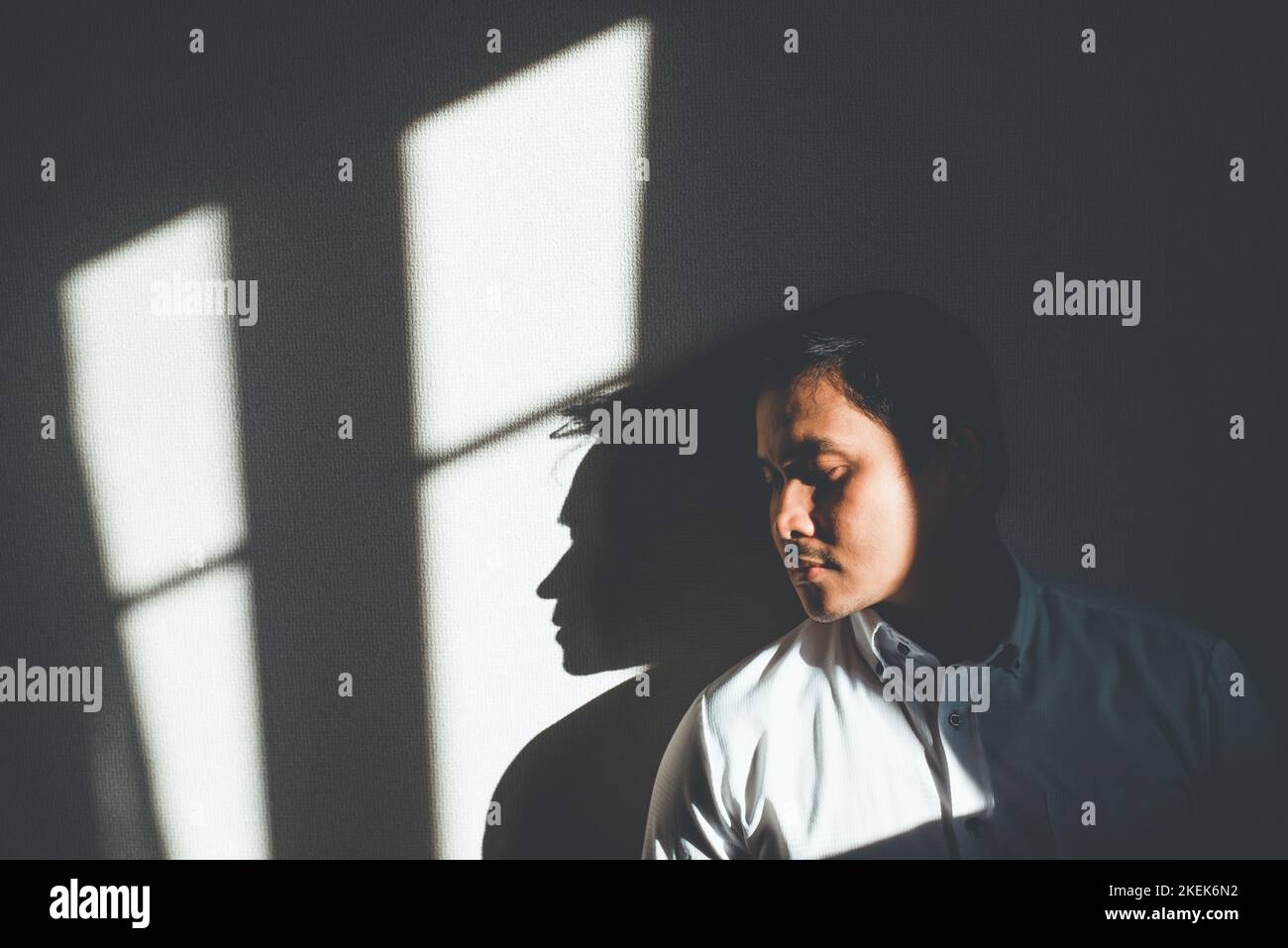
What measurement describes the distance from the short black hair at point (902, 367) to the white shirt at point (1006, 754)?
35 cm

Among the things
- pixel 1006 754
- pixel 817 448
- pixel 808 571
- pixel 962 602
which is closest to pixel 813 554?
pixel 808 571

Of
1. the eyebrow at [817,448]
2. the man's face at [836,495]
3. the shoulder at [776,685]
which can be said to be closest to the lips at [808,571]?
the man's face at [836,495]

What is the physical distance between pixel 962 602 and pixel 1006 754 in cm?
34

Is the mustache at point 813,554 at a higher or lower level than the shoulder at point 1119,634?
higher

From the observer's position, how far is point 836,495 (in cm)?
195

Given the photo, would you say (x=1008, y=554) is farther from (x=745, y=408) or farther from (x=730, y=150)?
(x=730, y=150)

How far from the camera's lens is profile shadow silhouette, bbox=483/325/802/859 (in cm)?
200

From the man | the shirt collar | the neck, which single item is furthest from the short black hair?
the shirt collar

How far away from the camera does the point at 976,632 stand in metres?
2.00

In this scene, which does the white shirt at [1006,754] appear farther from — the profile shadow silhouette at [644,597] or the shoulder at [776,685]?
the profile shadow silhouette at [644,597]

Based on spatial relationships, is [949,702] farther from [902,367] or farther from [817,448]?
[902,367]

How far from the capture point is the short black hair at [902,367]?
6.35ft

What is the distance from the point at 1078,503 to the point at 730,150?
3.58 feet
